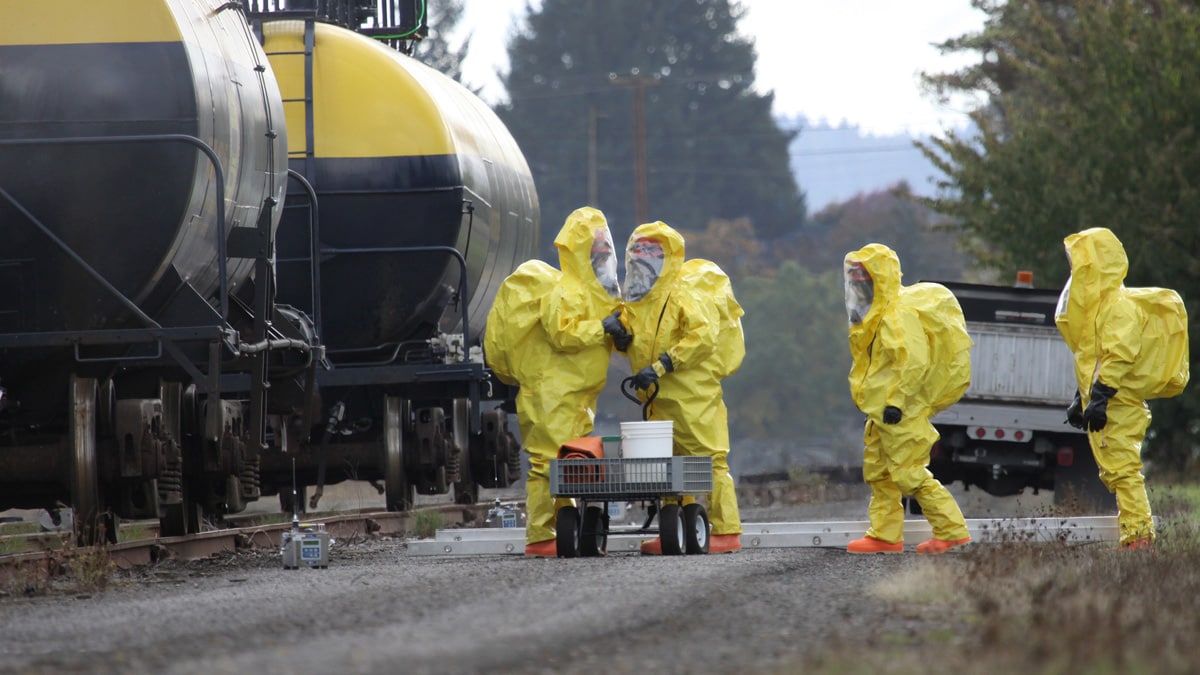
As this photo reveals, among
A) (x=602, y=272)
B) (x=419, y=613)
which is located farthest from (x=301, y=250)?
(x=419, y=613)

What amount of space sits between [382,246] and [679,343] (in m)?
3.55

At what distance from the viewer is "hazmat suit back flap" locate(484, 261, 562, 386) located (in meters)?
11.3

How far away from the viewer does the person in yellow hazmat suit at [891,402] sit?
11.2 metres

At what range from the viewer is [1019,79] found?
106 ft

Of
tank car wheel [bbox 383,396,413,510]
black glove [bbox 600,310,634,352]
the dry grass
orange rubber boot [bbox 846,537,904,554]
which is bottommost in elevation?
orange rubber boot [bbox 846,537,904,554]

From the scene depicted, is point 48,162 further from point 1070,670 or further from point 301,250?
point 1070,670

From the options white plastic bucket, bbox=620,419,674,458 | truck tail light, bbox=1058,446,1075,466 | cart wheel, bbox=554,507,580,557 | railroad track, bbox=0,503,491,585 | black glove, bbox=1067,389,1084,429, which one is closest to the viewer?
railroad track, bbox=0,503,491,585

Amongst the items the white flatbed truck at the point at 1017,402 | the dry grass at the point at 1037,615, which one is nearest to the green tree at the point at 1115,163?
the white flatbed truck at the point at 1017,402

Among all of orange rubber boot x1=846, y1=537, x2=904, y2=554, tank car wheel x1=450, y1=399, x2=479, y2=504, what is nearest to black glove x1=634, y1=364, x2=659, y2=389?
orange rubber boot x1=846, y1=537, x2=904, y2=554

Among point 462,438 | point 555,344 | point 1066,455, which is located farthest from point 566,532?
point 1066,455

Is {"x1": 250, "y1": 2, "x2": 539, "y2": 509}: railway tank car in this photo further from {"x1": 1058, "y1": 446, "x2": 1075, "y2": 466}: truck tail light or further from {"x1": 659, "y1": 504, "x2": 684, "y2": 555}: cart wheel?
Result: {"x1": 1058, "y1": 446, "x2": 1075, "y2": 466}: truck tail light

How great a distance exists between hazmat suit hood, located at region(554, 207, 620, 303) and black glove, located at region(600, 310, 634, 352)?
0.64 feet

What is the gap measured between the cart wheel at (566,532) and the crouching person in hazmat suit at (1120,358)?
3.11m

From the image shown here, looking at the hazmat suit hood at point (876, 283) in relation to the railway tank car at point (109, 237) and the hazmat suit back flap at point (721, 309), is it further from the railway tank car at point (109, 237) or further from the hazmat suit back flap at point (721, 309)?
the railway tank car at point (109, 237)
